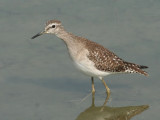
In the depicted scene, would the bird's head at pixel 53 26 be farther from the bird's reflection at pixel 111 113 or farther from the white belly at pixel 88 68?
the bird's reflection at pixel 111 113

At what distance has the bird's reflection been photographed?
1556 cm

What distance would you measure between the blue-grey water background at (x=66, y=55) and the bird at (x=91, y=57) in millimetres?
541

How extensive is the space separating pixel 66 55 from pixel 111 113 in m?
3.23

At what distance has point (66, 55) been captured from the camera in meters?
18.2

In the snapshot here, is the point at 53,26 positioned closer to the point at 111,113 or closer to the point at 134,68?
the point at 134,68

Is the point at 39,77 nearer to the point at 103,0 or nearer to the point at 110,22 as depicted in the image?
the point at 110,22

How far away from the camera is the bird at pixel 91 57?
1602cm

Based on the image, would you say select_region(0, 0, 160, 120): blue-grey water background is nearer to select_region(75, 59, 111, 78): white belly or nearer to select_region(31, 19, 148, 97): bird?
select_region(31, 19, 148, 97): bird

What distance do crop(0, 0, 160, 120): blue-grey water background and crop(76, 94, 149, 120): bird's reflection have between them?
0.19m

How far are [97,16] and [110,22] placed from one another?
2.08 ft

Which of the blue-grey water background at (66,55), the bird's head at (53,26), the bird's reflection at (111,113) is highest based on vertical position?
the bird's head at (53,26)

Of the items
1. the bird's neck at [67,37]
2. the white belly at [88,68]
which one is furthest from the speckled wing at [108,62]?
the bird's neck at [67,37]

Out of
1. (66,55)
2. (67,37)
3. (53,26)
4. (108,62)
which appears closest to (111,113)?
(108,62)

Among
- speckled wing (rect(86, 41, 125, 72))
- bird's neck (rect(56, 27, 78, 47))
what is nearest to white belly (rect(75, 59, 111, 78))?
speckled wing (rect(86, 41, 125, 72))
